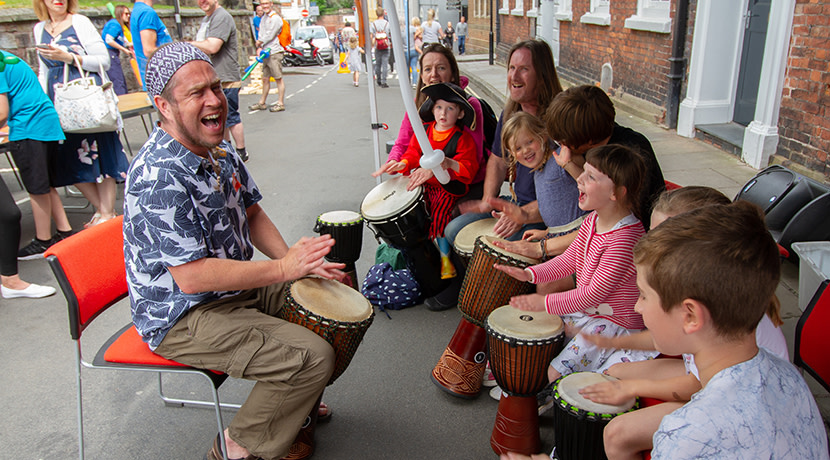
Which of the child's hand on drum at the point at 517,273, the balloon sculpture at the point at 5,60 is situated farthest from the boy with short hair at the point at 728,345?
the balloon sculpture at the point at 5,60

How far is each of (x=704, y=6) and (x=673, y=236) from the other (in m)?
6.13

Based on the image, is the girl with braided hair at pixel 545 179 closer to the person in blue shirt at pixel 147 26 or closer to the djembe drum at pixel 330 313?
the djembe drum at pixel 330 313

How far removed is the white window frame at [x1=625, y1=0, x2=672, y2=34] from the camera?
7.33 metres

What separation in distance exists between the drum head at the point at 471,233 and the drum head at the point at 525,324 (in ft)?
2.17

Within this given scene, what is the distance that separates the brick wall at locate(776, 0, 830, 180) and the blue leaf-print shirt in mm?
4737

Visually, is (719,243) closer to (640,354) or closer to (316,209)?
(640,354)

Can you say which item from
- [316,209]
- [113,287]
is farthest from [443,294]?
[316,209]

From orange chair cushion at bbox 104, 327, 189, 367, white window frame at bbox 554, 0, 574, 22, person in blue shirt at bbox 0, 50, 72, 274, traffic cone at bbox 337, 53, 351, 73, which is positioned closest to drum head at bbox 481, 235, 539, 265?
orange chair cushion at bbox 104, 327, 189, 367

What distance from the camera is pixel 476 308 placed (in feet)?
9.00

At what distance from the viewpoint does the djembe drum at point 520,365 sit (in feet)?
7.23

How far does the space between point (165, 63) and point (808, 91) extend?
5.04 metres

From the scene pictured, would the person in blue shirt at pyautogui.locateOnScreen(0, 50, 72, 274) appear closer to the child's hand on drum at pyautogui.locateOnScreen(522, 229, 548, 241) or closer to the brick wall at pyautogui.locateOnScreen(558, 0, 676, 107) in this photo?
the child's hand on drum at pyautogui.locateOnScreen(522, 229, 548, 241)

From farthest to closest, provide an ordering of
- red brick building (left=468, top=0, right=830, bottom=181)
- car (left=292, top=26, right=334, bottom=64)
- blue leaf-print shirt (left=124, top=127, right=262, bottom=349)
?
car (left=292, top=26, right=334, bottom=64)
red brick building (left=468, top=0, right=830, bottom=181)
blue leaf-print shirt (left=124, top=127, right=262, bottom=349)

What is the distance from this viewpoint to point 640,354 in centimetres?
212
